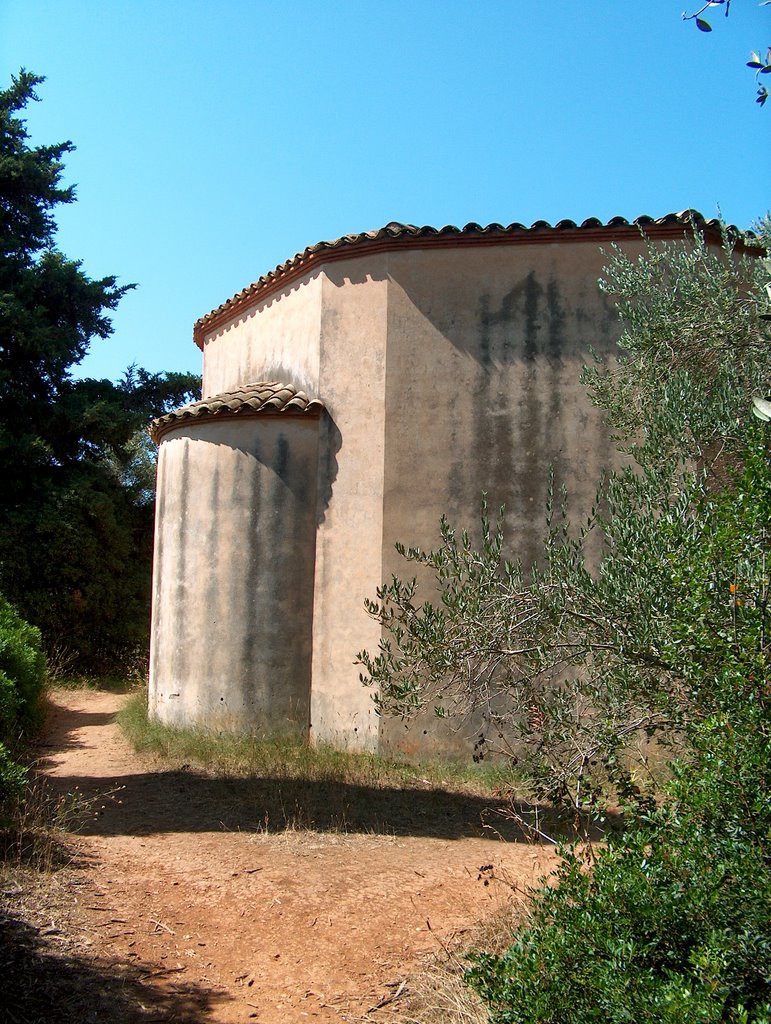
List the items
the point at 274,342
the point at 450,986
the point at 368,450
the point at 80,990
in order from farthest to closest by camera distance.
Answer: the point at 274,342 < the point at 368,450 < the point at 80,990 < the point at 450,986

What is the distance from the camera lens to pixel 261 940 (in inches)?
213

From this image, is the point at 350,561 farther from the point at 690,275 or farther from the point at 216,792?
the point at 690,275

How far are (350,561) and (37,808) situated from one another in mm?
4199

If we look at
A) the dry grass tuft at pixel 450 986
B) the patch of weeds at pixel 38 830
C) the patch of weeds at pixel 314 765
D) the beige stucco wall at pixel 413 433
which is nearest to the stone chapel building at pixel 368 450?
the beige stucco wall at pixel 413 433

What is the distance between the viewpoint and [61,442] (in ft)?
66.1

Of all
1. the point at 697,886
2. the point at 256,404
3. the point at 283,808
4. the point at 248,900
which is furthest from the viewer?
the point at 256,404

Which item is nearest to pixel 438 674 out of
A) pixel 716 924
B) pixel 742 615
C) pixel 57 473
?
pixel 742 615

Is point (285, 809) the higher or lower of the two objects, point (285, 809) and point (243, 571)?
the lower

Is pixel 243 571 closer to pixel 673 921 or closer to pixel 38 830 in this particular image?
pixel 38 830

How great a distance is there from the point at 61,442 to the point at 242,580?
11877 millimetres

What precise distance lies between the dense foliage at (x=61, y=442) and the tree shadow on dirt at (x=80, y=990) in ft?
45.5

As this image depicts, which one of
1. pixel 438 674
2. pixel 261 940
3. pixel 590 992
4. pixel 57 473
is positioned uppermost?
pixel 57 473

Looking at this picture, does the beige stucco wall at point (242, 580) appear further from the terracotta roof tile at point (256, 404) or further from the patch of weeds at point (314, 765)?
the patch of weeds at point (314, 765)

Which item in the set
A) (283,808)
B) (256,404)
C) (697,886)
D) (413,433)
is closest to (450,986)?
(697,886)
